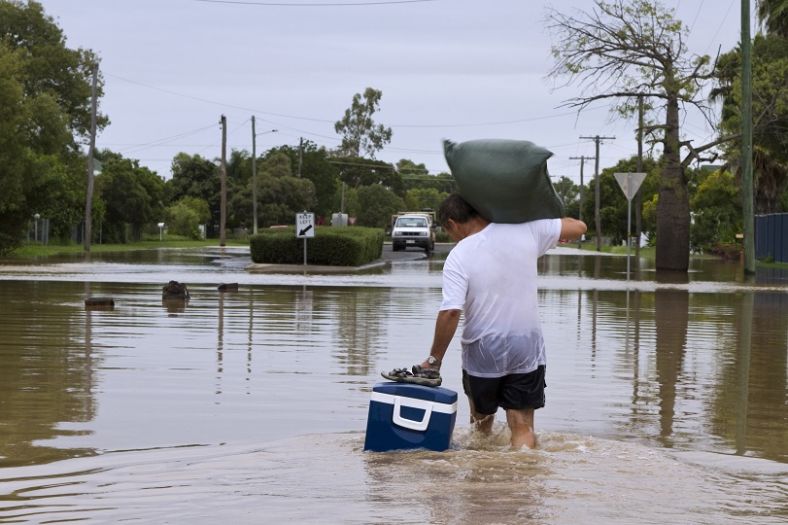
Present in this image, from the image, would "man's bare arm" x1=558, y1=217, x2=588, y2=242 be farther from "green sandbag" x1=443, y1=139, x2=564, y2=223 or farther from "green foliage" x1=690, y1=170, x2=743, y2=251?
"green foliage" x1=690, y1=170, x2=743, y2=251

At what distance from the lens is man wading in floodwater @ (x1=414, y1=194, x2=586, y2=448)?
7.53 m

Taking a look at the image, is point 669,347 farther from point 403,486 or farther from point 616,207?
point 616,207

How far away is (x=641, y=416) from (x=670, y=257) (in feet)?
103

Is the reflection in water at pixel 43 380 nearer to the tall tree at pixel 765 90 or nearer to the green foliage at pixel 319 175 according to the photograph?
the tall tree at pixel 765 90

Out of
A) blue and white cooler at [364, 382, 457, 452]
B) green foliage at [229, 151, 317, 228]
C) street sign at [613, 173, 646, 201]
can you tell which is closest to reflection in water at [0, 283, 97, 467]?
blue and white cooler at [364, 382, 457, 452]

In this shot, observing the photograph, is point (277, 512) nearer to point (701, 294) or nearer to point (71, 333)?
point (71, 333)

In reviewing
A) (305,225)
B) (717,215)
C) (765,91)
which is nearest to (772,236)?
(765,91)

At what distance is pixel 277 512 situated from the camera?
20.3ft

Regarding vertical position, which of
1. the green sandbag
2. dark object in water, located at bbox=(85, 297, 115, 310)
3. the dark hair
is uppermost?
the green sandbag

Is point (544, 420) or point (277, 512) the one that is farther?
point (544, 420)

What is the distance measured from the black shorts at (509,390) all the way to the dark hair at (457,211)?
91 centimetres

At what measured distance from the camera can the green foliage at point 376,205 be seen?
12262cm

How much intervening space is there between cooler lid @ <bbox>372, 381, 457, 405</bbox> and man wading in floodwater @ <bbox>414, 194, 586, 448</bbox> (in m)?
0.12

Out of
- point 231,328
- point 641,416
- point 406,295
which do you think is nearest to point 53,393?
point 641,416
